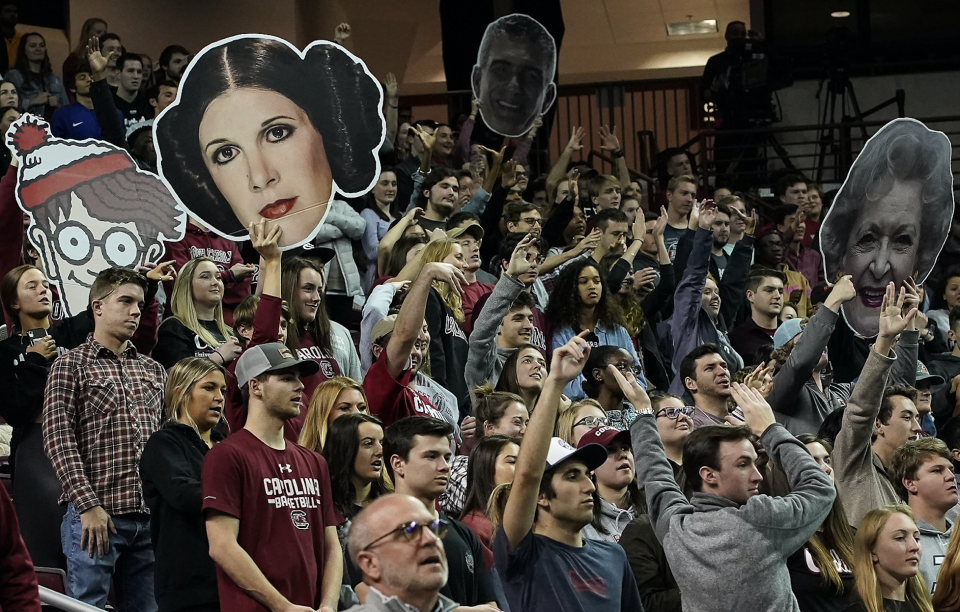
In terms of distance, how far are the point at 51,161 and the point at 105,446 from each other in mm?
1813

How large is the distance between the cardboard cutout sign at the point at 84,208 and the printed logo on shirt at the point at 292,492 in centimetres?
233

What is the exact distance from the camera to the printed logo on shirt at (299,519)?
4.66 m

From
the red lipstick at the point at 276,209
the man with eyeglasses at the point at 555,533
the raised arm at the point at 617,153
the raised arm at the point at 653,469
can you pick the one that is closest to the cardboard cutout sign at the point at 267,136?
the red lipstick at the point at 276,209

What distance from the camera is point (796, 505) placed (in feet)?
14.6

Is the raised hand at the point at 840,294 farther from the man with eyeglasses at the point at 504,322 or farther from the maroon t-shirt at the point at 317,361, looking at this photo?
the maroon t-shirt at the point at 317,361

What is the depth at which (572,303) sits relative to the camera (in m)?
7.66

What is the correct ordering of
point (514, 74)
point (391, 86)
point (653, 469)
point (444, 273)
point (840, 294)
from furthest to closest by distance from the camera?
point (391, 86) < point (514, 74) < point (840, 294) < point (444, 273) < point (653, 469)

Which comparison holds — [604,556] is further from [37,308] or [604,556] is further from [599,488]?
[37,308]

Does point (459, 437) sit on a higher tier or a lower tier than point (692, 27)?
lower

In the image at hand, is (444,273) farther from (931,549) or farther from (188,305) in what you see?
(931,549)

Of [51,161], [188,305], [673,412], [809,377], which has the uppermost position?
[51,161]

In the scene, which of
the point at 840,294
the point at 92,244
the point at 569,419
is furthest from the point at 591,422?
the point at 92,244

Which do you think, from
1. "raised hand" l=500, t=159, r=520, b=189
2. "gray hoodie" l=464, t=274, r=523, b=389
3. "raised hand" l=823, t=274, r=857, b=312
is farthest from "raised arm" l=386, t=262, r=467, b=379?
"raised hand" l=500, t=159, r=520, b=189

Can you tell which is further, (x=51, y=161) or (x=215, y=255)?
(x=215, y=255)
